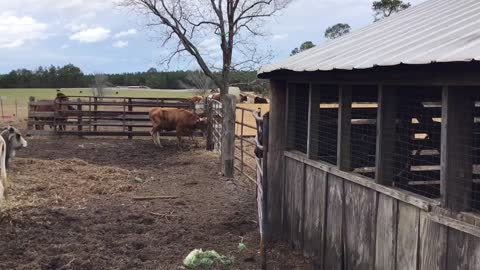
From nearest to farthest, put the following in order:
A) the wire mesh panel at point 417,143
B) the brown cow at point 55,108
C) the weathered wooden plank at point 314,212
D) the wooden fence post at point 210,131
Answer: the wire mesh panel at point 417,143, the weathered wooden plank at point 314,212, the wooden fence post at point 210,131, the brown cow at point 55,108

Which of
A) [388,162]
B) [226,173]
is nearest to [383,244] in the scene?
[388,162]

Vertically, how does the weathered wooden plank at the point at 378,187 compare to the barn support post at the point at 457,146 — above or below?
below

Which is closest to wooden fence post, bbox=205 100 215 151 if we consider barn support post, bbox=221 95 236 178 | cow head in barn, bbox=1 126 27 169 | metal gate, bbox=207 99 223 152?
metal gate, bbox=207 99 223 152

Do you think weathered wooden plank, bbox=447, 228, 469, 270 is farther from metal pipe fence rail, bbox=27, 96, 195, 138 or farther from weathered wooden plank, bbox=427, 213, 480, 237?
metal pipe fence rail, bbox=27, 96, 195, 138

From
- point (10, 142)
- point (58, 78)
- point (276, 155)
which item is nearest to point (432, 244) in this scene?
point (276, 155)

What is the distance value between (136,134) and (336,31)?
21.9m

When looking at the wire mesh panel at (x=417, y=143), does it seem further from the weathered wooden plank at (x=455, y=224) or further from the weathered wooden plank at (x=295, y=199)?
the weathered wooden plank at (x=295, y=199)

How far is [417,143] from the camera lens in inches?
255

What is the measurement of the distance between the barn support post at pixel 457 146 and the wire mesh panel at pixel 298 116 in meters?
3.12

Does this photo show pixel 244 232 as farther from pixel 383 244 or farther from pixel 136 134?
pixel 136 134

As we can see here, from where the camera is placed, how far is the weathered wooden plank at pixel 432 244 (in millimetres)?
3969

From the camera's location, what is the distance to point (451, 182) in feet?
12.9

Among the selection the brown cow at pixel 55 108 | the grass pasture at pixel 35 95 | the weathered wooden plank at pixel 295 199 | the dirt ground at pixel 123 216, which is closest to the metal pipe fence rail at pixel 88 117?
the brown cow at pixel 55 108

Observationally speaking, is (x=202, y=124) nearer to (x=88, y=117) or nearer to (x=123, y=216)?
(x=88, y=117)
